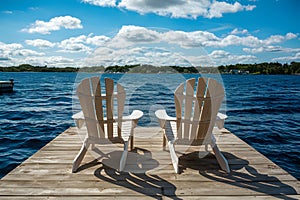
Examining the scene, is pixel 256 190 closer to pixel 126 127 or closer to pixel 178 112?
pixel 178 112

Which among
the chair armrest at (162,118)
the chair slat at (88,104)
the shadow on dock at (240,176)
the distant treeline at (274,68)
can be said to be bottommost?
the shadow on dock at (240,176)

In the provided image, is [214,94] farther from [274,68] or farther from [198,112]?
[274,68]

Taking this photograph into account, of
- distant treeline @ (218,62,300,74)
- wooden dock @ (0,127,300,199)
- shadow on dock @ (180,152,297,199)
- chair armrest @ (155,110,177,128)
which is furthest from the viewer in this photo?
distant treeline @ (218,62,300,74)

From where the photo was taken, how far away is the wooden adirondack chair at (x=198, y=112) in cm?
272

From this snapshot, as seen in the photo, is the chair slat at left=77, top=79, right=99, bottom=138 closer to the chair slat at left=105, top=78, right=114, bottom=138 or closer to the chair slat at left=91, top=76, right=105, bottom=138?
the chair slat at left=91, top=76, right=105, bottom=138

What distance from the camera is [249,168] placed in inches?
115

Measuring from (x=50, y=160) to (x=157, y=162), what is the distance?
1.42 m

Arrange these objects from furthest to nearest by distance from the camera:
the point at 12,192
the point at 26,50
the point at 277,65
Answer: the point at 277,65 < the point at 26,50 < the point at 12,192

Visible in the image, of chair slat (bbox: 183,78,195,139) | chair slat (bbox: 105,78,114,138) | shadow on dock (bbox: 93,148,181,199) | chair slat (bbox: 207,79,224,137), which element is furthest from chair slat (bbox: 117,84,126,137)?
chair slat (bbox: 207,79,224,137)

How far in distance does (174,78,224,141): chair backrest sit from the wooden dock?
17.5 inches

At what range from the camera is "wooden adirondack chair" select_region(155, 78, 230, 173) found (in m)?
2.72

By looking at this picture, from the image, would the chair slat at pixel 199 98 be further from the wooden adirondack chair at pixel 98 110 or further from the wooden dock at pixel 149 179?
the wooden adirondack chair at pixel 98 110

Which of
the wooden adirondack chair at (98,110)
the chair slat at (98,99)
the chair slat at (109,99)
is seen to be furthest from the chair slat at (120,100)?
the chair slat at (98,99)

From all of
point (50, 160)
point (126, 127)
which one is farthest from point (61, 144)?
point (126, 127)
